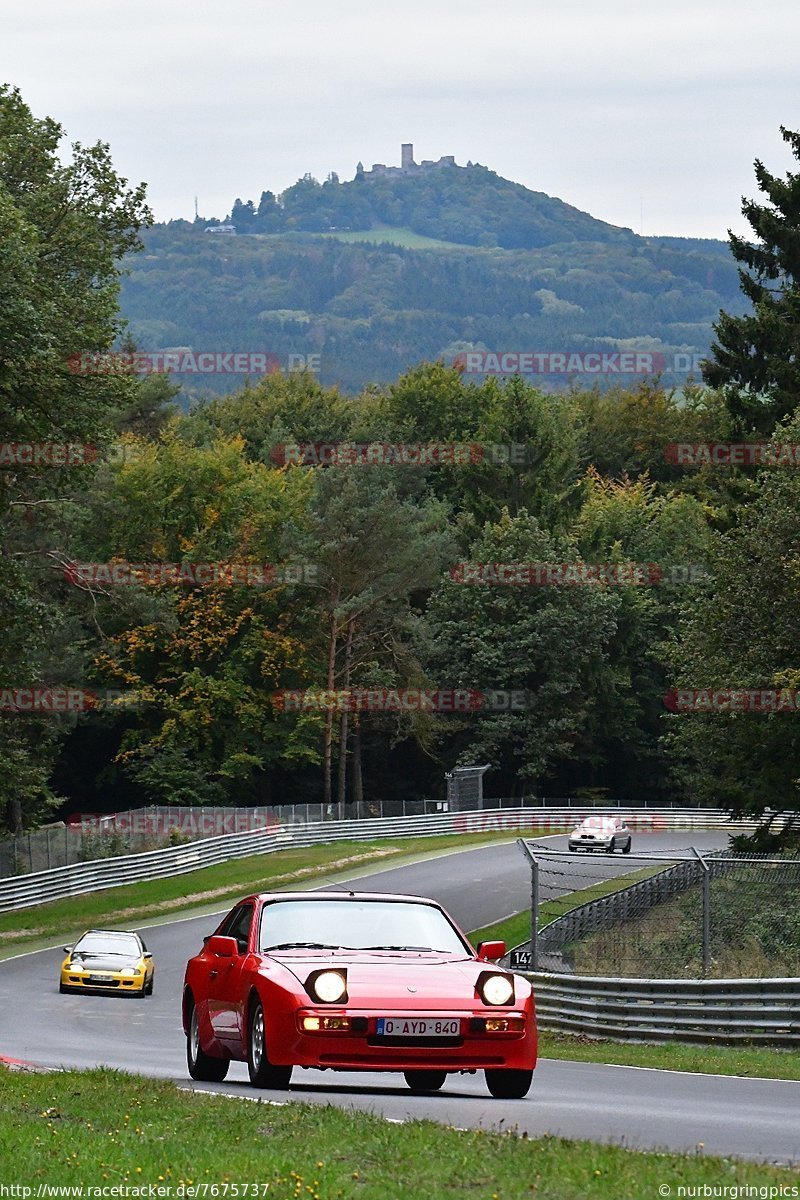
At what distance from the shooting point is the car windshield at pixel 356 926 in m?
12.4

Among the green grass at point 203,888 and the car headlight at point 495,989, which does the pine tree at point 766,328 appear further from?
the car headlight at point 495,989

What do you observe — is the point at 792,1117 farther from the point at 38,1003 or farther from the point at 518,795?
the point at 518,795

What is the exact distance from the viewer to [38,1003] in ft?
98.4

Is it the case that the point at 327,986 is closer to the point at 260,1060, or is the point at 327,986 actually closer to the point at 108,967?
the point at 260,1060

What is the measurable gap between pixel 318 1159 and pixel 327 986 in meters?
2.96

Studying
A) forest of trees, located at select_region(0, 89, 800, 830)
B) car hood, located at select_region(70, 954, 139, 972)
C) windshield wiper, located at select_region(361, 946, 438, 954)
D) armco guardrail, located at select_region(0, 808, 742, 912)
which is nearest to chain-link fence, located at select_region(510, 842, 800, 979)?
windshield wiper, located at select_region(361, 946, 438, 954)

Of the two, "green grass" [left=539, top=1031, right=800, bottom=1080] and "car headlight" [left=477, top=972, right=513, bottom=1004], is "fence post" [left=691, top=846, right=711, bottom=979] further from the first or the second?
"car headlight" [left=477, top=972, right=513, bottom=1004]

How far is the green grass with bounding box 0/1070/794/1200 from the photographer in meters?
7.57

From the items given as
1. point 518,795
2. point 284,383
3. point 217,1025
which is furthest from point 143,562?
point 217,1025

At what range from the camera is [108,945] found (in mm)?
33469

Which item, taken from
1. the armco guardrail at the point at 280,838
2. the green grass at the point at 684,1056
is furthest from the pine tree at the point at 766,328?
the green grass at the point at 684,1056

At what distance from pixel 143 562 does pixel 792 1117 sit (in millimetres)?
70457

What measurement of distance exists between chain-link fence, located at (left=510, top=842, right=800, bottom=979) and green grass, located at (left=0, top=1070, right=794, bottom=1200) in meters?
10.1

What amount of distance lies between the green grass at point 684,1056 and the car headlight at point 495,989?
4985 mm
